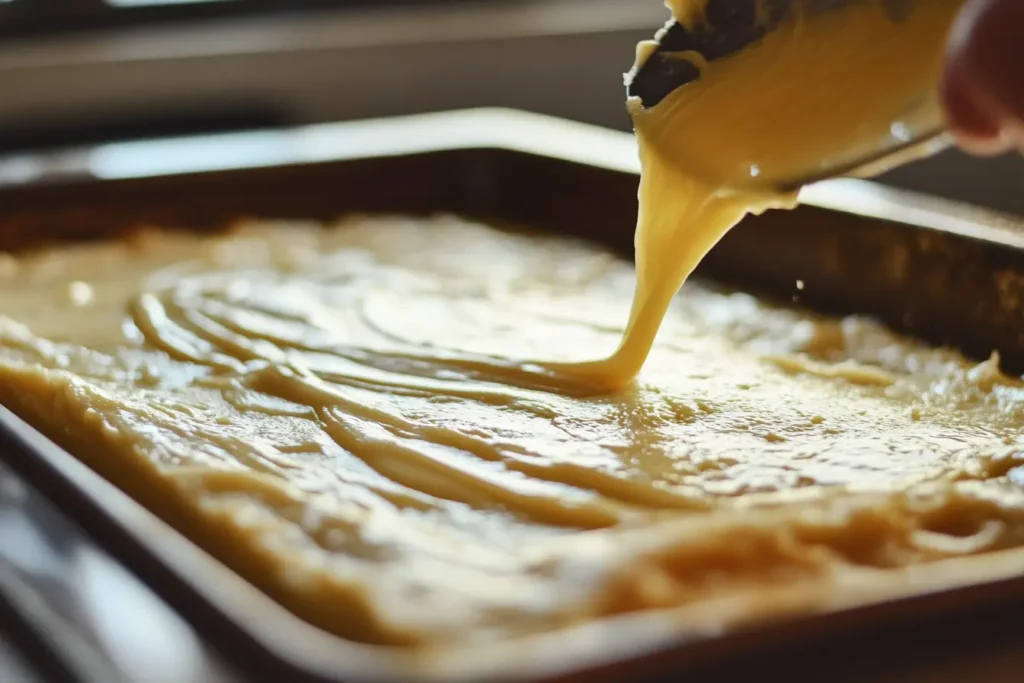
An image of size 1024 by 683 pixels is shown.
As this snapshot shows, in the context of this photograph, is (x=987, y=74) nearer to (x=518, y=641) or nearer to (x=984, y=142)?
A: (x=984, y=142)

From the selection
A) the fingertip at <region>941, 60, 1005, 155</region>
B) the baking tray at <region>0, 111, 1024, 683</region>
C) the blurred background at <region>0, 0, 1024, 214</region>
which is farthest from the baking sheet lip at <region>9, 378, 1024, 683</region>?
the blurred background at <region>0, 0, 1024, 214</region>

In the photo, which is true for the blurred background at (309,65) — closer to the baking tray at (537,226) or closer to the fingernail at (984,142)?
the baking tray at (537,226)

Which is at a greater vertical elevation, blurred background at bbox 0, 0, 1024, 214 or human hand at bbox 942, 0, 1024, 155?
blurred background at bbox 0, 0, 1024, 214

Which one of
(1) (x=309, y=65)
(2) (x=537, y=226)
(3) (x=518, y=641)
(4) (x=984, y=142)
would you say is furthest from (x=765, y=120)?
(1) (x=309, y=65)

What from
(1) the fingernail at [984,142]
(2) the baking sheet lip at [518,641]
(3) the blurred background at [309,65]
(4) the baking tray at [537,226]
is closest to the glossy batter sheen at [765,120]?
(1) the fingernail at [984,142]

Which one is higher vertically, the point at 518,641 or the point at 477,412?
the point at 477,412

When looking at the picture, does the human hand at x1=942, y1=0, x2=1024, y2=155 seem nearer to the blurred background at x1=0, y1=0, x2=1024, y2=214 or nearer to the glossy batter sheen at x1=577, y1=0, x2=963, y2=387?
the glossy batter sheen at x1=577, y1=0, x2=963, y2=387
